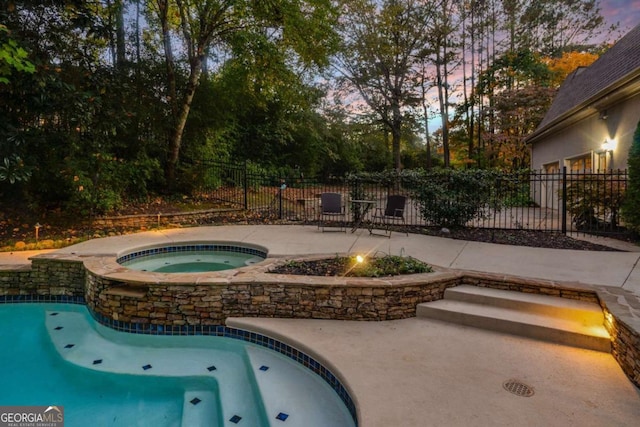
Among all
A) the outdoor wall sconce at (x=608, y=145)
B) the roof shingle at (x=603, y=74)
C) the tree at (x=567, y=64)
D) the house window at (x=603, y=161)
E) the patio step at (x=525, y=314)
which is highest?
the tree at (x=567, y=64)

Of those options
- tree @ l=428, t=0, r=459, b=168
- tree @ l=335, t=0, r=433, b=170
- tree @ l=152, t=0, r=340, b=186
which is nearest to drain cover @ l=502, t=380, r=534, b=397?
tree @ l=152, t=0, r=340, b=186

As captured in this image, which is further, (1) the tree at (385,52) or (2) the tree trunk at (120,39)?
(1) the tree at (385,52)

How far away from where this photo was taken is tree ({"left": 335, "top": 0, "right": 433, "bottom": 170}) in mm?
15203

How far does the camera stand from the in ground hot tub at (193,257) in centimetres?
562

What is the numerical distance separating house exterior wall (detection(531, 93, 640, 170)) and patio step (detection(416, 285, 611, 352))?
5.67 metres

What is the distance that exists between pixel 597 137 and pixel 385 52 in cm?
945

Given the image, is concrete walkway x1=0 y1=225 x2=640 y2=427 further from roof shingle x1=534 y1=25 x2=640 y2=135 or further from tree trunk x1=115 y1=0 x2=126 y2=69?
tree trunk x1=115 y1=0 x2=126 y2=69

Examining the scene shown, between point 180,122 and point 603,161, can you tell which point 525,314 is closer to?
point 603,161

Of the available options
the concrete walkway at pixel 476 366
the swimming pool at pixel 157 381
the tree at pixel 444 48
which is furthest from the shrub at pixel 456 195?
the tree at pixel 444 48

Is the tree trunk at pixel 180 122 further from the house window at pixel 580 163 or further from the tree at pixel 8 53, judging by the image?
the house window at pixel 580 163

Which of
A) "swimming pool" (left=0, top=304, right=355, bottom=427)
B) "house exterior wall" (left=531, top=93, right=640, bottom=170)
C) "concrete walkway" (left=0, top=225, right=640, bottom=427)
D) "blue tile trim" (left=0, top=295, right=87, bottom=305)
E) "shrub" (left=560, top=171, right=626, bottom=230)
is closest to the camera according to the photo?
"concrete walkway" (left=0, top=225, right=640, bottom=427)

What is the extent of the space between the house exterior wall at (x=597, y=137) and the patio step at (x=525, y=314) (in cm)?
567

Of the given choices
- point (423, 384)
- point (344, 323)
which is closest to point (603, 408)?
point (423, 384)

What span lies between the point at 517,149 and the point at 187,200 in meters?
15.6
